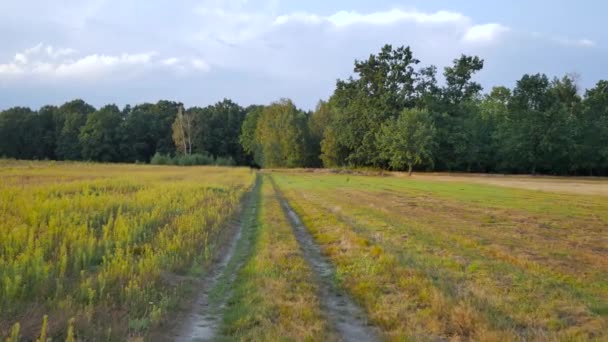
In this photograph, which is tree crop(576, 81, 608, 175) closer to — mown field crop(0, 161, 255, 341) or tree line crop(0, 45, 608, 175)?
tree line crop(0, 45, 608, 175)

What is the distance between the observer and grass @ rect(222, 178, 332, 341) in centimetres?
650

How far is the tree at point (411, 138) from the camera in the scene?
72500mm

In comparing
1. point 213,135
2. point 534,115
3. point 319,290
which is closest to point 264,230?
point 319,290

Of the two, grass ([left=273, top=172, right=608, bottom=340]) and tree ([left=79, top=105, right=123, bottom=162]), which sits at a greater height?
tree ([left=79, top=105, right=123, bottom=162])

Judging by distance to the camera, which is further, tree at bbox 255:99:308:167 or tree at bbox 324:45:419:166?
tree at bbox 255:99:308:167

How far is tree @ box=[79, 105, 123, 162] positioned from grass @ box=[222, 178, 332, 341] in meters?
109

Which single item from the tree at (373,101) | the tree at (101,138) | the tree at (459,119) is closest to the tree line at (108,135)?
the tree at (101,138)

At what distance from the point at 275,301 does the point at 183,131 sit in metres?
107

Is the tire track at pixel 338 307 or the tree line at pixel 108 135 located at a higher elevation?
the tree line at pixel 108 135

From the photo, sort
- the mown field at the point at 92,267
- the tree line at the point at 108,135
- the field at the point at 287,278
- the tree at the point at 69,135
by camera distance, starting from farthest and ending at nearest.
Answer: the tree at the point at 69,135
the tree line at the point at 108,135
the field at the point at 287,278
the mown field at the point at 92,267

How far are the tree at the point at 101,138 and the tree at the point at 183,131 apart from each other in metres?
14.4

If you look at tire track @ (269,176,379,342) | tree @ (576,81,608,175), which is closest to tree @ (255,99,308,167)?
tree @ (576,81,608,175)

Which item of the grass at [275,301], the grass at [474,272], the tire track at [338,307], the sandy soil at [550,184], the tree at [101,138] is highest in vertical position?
the tree at [101,138]

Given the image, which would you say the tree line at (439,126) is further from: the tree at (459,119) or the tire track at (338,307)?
the tire track at (338,307)
